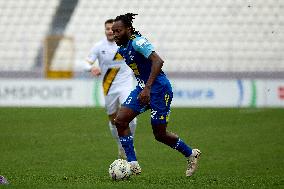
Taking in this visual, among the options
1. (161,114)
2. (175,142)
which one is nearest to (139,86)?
(161,114)

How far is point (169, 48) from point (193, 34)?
3.16 ft

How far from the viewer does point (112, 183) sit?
→ 29.2ft

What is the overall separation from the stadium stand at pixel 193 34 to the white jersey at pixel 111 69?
432 inches

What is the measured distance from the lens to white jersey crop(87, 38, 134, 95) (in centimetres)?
1324

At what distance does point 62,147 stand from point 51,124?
433cm

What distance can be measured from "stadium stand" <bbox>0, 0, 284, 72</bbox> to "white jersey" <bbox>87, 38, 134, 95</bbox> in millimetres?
10969

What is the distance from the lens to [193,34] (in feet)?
82.3

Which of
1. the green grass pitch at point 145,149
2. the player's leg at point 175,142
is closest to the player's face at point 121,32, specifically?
the player's leg at point 175,142

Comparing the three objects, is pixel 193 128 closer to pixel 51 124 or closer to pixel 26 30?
pixel 51 124

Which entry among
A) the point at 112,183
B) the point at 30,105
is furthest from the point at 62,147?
the point at 30,105

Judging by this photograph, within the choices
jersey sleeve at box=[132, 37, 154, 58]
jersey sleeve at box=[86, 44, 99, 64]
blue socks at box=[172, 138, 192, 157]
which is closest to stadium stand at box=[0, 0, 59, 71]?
jersey sleeve at box=[86, 44, 99, 64]

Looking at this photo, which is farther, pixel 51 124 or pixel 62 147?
pixel 51 124

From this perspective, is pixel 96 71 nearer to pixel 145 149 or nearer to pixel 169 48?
pixel 145 149

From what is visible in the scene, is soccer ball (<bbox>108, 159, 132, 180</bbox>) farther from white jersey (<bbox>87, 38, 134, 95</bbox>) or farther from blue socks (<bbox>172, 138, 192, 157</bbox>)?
white jersey (<bbox>87, 38, 134, 95</bbox>)
